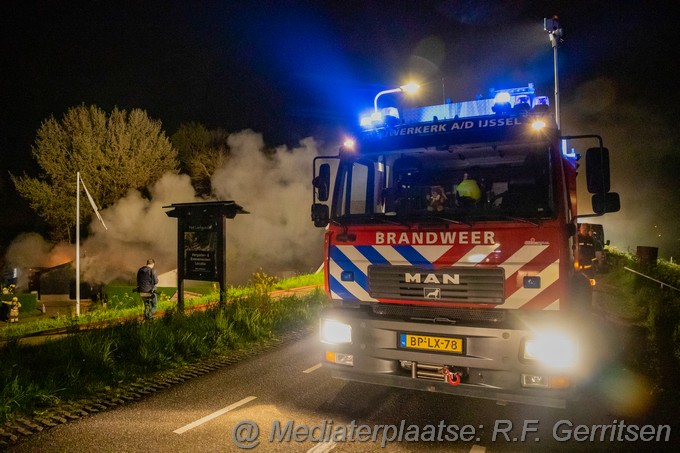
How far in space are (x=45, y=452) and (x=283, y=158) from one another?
20.3 m

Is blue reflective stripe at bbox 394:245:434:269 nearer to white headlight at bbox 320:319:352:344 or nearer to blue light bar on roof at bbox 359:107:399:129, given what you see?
white headlight at bbox 320:319:352:344

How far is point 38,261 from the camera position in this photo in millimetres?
29922

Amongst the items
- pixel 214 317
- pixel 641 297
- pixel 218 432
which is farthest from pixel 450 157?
pixel 641 297

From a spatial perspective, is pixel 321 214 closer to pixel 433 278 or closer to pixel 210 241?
pixel 433 278

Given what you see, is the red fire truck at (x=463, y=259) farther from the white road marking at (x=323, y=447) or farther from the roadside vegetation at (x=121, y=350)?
the roadside vegetation at (x=121, y=350)

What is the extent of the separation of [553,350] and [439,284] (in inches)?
41.3

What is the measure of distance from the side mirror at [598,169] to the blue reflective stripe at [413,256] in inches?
66.4

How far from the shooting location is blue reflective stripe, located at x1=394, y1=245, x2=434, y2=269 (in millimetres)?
4500

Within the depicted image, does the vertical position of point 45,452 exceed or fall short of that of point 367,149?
it falls short

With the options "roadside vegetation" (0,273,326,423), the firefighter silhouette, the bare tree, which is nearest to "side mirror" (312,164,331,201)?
"roadside vegetation" (0,273,326,423)

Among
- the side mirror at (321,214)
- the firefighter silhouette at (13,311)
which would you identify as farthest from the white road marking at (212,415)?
the firefighter silhouette at (13,311)

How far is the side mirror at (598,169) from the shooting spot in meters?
4.53

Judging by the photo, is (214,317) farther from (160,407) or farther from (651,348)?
(651,348)

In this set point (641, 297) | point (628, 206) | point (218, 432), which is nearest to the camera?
point (218, 432)
